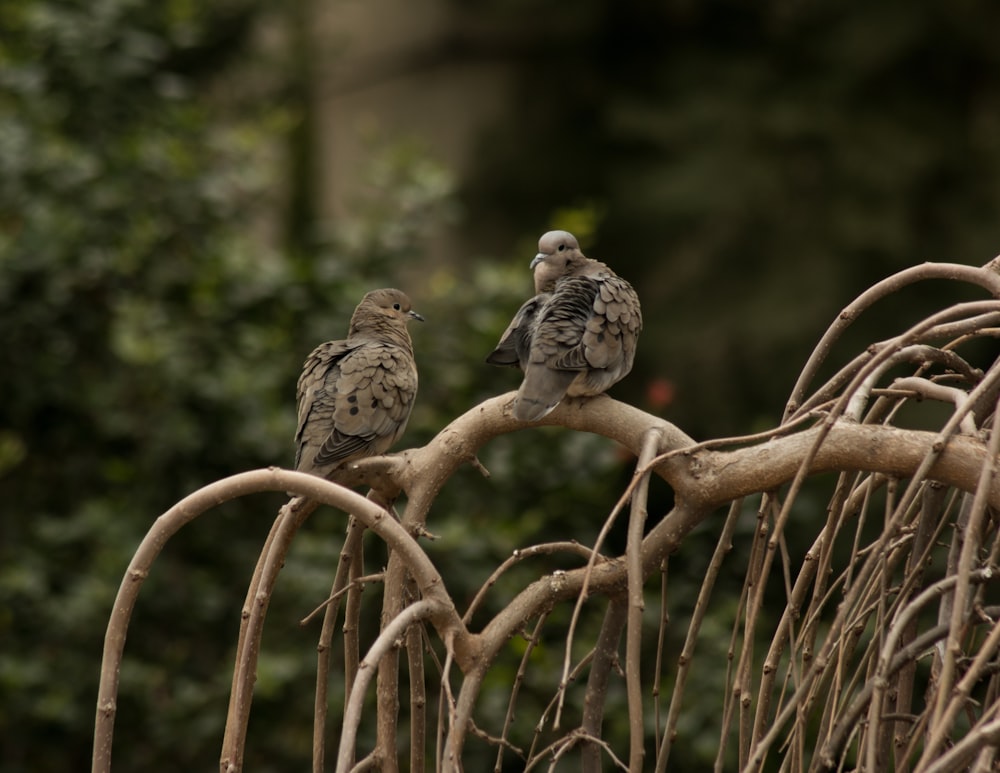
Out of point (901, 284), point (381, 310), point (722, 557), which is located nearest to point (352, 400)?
point (381, 310)

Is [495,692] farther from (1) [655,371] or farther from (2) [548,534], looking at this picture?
(1) [655,371]

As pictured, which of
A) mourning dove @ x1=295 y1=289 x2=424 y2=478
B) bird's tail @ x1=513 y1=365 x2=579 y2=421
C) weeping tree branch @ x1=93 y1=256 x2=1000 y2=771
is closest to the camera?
weeping tree branch @ x1=93 y1=256 x2=1000 y2=771

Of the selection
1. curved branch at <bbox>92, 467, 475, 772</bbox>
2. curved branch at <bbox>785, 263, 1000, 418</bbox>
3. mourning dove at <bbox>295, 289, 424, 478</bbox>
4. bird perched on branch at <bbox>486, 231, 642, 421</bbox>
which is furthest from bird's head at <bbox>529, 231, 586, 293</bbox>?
curved branch at <bbox>92, 467, 475, 772</bbox>

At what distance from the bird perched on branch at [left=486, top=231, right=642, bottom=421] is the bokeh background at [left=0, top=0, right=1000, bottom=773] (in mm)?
997

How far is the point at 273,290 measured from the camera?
3354 mm

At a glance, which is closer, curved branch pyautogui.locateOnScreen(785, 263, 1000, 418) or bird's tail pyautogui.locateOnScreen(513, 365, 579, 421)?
curved branch pyautogui.locateOnScreen(785, 263, 1000, 418)

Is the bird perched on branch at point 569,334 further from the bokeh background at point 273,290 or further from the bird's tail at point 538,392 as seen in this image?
the bokeh background at point 273,290

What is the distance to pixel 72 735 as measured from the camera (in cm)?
332

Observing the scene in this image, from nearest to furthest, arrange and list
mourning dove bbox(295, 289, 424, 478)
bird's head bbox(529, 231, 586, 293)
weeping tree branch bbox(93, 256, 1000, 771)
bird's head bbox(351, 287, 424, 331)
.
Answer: weeping tree branch bbox(93, 256, 1000, 771) < mourning dove bbox(295, 289, 424, 478) < bird's head bbox(529, 231, 586, 293) < bird's head bbox(351, 287, 424, 331)

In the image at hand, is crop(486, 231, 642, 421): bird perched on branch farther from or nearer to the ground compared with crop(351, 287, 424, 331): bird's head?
nearer to the ground

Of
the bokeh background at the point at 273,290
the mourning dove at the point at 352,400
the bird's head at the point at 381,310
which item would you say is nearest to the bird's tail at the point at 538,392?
the mourning dove at the point at 352,400

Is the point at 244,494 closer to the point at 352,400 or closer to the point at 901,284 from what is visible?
the point at 352,400

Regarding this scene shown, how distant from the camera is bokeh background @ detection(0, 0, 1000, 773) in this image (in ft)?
10.3

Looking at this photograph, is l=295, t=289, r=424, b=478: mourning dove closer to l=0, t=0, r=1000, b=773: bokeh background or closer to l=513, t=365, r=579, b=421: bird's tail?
l=513, t=365, r=579, b=421: bird's tail
